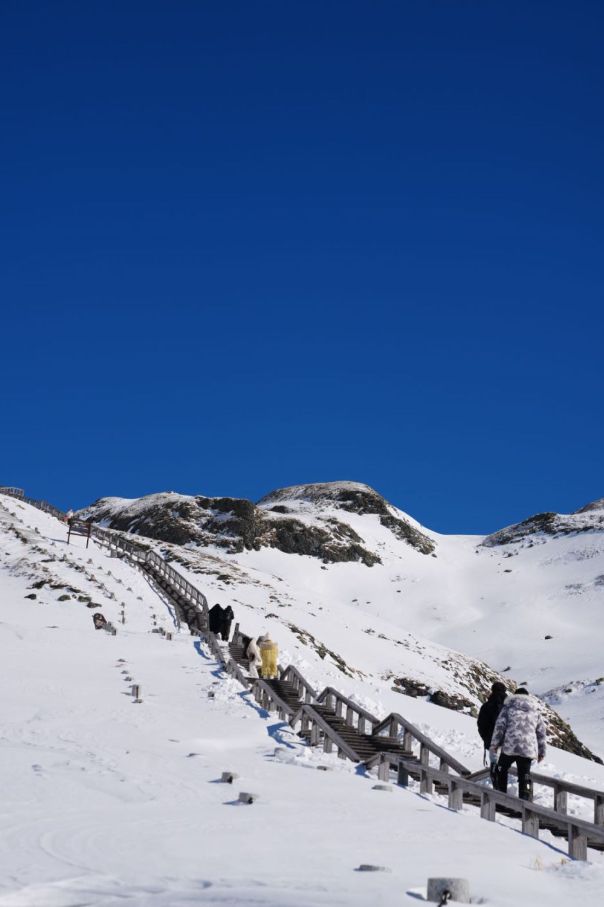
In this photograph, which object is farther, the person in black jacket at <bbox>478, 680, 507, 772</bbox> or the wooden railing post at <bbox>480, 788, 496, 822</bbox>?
the person in black jacket at <bbox>478, 680, 507, 772</bbox>

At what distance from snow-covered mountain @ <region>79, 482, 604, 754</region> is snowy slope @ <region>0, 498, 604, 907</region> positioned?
15.0 meters

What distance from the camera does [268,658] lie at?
22516 mm

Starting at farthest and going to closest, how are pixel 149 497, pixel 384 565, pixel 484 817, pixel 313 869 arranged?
pixel 149 497 < pixel 384 565 < pixel 484 817 < pixel 313 869

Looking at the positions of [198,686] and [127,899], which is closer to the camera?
[127,899]

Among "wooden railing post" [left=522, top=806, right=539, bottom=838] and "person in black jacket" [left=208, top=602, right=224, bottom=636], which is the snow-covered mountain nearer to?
"person in black jacket" [left=208, top=602, right=224, bottom=636]

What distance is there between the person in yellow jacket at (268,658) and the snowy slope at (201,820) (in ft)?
8.08

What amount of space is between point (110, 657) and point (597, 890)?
18.3 meters

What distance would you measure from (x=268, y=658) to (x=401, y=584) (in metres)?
64.7

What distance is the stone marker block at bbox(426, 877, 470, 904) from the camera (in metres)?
5.53

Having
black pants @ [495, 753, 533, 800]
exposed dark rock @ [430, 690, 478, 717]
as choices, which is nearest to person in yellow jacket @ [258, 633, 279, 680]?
black pants @ [495, 753, 533, 800]

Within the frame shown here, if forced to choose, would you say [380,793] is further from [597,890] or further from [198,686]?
[198,686]

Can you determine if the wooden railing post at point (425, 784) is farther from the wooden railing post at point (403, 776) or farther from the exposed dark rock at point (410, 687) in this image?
the exposed dark rock at point (410, 687)

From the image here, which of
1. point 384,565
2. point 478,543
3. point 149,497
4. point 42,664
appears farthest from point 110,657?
A: point 478,543

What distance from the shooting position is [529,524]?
375 feet
